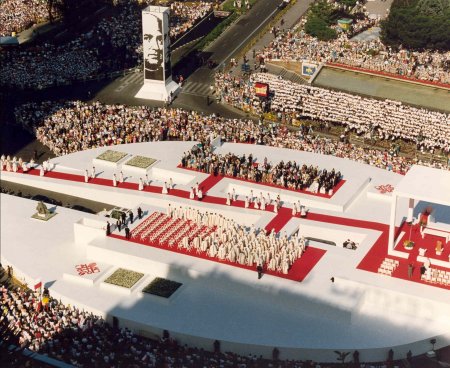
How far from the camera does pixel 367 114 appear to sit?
10062cm

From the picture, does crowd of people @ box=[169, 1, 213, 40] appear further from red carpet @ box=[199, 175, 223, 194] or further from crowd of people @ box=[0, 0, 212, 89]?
red carpet @ box=[199, 175, 223, 194]

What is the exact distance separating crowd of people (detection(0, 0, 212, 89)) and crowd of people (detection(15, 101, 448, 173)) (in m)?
12.7

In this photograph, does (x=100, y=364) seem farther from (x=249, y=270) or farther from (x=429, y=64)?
(x=429, y=64)

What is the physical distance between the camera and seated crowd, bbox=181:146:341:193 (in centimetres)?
8494

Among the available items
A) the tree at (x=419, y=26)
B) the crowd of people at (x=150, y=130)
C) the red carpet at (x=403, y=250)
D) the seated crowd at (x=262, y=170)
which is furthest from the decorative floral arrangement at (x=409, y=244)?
the tree at (x=419, y=26)

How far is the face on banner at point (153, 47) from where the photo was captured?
108188mm

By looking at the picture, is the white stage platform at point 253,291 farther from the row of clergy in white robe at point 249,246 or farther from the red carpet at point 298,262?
the row of clergy in white robe at point 249,246

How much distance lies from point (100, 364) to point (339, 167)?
3498cm

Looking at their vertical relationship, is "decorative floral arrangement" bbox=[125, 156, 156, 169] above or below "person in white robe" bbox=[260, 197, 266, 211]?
below

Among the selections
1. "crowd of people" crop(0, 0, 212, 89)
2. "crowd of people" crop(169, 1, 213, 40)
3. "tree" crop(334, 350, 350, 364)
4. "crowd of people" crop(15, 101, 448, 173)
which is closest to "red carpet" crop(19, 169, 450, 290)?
"tree" crop(334, 350, 350, 364)

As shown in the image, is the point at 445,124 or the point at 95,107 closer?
the point at 445,124

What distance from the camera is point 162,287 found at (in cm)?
7231

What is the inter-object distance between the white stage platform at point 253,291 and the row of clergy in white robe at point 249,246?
113cm

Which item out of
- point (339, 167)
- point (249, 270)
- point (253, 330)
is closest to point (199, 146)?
point (339, 167)
